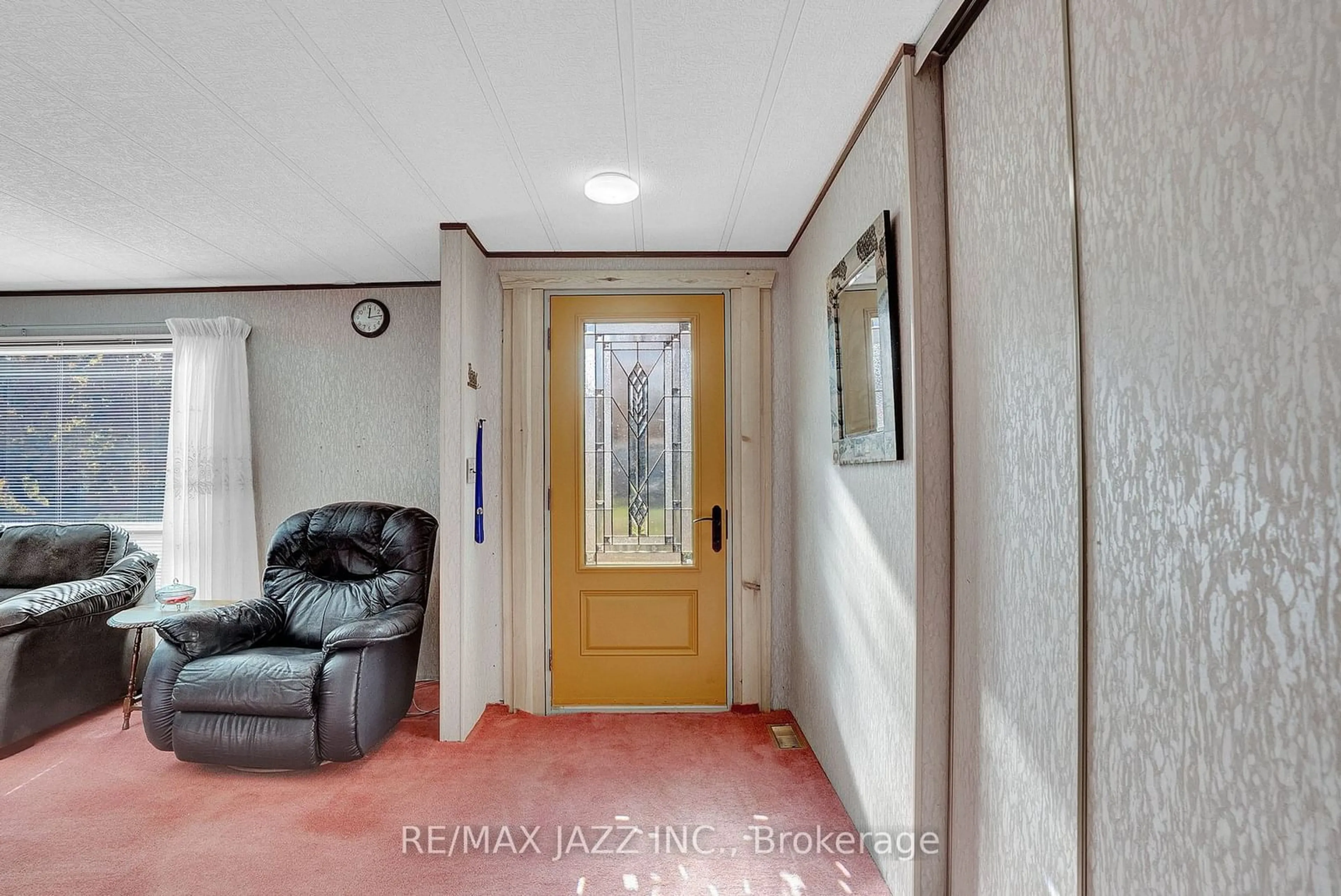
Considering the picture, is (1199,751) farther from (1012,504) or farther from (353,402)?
(353,402)

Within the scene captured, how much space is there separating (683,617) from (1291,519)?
299 cm

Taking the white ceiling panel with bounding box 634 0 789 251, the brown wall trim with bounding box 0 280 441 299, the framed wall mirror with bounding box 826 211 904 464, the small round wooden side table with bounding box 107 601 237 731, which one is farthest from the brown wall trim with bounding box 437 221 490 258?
the small round wooden side table with bounding box 107 601 237 731

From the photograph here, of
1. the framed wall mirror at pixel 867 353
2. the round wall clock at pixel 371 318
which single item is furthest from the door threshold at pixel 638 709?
the round wall clock at pixel 371 318

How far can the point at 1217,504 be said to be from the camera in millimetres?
921

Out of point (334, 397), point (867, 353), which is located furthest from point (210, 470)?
point (867, 353)

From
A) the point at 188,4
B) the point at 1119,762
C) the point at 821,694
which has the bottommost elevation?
the point at 821,694

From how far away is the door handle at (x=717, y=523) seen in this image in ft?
11.8

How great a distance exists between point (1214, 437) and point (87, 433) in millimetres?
5323

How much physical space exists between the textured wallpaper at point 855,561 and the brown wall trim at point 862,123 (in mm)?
28

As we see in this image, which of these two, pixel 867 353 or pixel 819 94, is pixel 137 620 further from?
pixel 819 94

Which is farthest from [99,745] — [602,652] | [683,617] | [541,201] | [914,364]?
[914,364]

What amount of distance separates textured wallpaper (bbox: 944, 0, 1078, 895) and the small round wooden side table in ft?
10.2

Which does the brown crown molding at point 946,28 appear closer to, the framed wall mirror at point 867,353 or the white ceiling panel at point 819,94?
the white ceiling panel at point 819,94

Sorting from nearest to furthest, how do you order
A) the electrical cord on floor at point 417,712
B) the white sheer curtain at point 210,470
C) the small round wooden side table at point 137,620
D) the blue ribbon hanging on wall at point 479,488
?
the small round wooden side table at point 137,620 → the blue ribbon hanging on wall at point 479,488 → the electrical cord on floor at point 417,712 → the white sheer curtain at point 210,470
